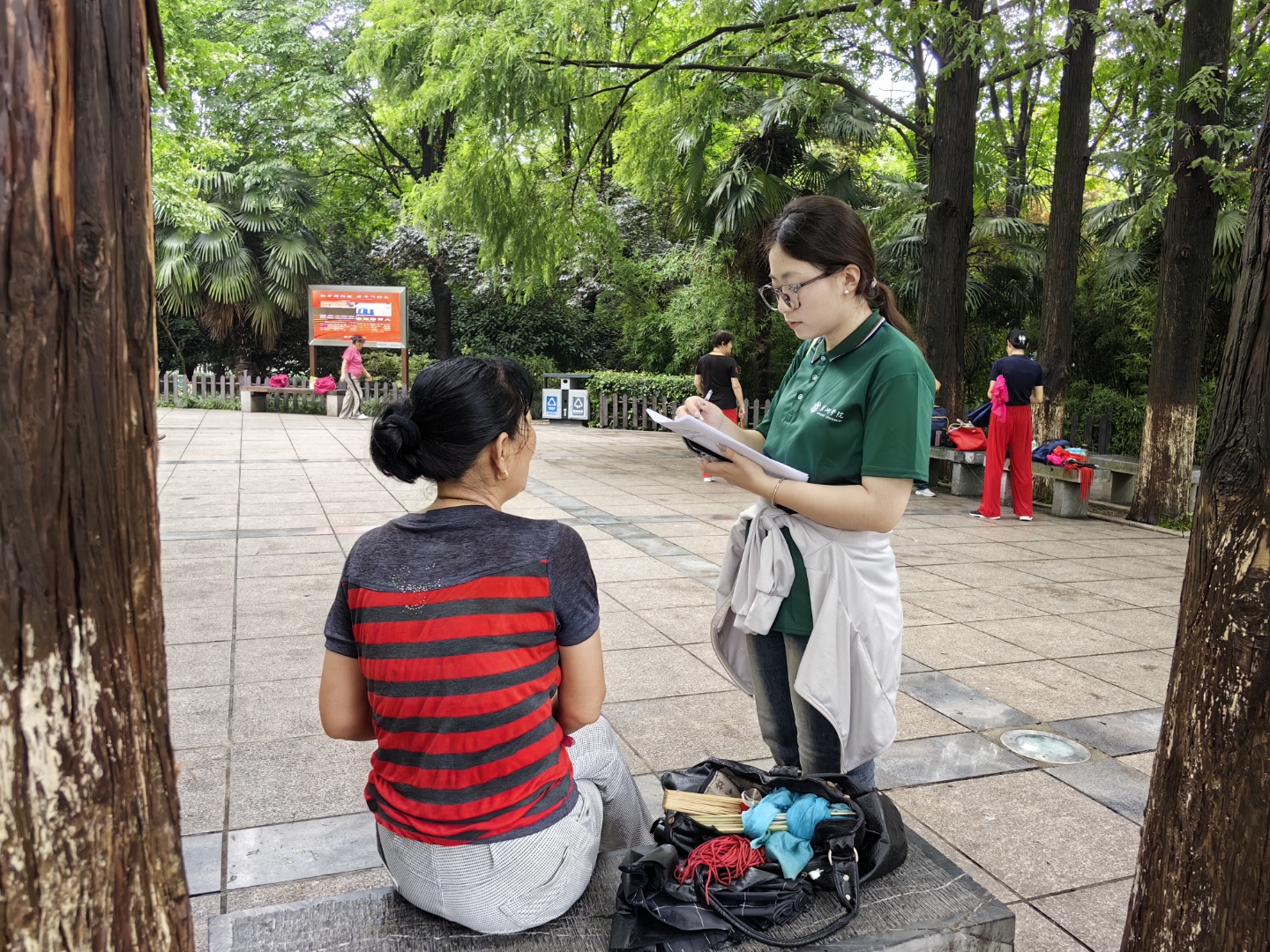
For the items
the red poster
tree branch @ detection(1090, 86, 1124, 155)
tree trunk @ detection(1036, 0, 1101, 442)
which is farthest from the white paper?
the red poster

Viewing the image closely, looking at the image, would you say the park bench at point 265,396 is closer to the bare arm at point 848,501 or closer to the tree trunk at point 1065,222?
the tree trunk at point 1065,222

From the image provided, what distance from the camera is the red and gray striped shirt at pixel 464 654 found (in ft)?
5.65

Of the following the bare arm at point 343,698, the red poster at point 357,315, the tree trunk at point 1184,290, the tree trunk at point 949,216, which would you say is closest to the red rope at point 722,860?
the bare arm at point 343,698

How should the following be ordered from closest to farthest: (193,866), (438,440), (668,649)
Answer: (438,440)
(193,866)
(668,649)

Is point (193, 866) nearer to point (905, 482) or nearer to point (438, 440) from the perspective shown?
point (438, 440)

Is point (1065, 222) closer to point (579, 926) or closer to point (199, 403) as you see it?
point (579, 926)

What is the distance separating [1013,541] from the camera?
8.02 metres

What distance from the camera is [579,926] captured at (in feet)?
6.14

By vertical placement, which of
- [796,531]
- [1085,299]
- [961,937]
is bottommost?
[961,937]

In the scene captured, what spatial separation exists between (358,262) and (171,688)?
2335 cm

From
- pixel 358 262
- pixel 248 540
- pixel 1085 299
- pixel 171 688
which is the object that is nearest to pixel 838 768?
pixel 171 688

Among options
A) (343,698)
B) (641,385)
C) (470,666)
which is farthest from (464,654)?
(641,385)

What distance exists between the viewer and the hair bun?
182 centimetres

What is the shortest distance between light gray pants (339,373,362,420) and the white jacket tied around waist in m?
18.1
